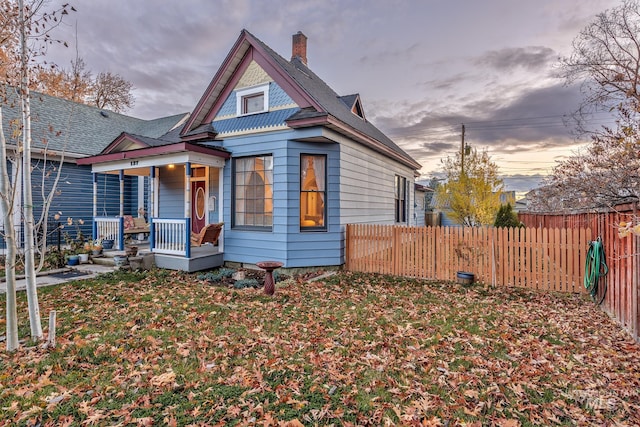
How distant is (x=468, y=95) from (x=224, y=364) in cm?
1661

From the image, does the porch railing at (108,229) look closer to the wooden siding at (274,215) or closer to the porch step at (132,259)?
the porch step at (132,259)

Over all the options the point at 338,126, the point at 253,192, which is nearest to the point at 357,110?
the point at 338,126

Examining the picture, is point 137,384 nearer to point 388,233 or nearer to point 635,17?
point 388,233

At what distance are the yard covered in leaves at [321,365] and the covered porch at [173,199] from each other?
2626 millimetres

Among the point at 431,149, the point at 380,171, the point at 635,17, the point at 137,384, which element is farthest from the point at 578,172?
the point at 431,149

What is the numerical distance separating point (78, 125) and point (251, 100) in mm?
9464

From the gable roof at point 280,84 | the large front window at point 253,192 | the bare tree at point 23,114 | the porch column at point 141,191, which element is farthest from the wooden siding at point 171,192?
the bare tree at point 23,114

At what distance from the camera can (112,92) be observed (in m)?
23.2

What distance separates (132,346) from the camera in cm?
390

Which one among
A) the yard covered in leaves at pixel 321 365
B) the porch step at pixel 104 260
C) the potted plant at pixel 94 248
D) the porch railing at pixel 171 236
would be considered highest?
the porch railing at pixel 171 236

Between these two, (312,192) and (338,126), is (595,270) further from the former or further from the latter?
(312,192)

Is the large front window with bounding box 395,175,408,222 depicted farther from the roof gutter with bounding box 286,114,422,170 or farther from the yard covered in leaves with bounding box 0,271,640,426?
the yard covered in leaves with bounding box 0,271,640,426

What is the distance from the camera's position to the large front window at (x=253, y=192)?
8.62 meters

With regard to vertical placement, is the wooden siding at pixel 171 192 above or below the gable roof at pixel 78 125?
below
